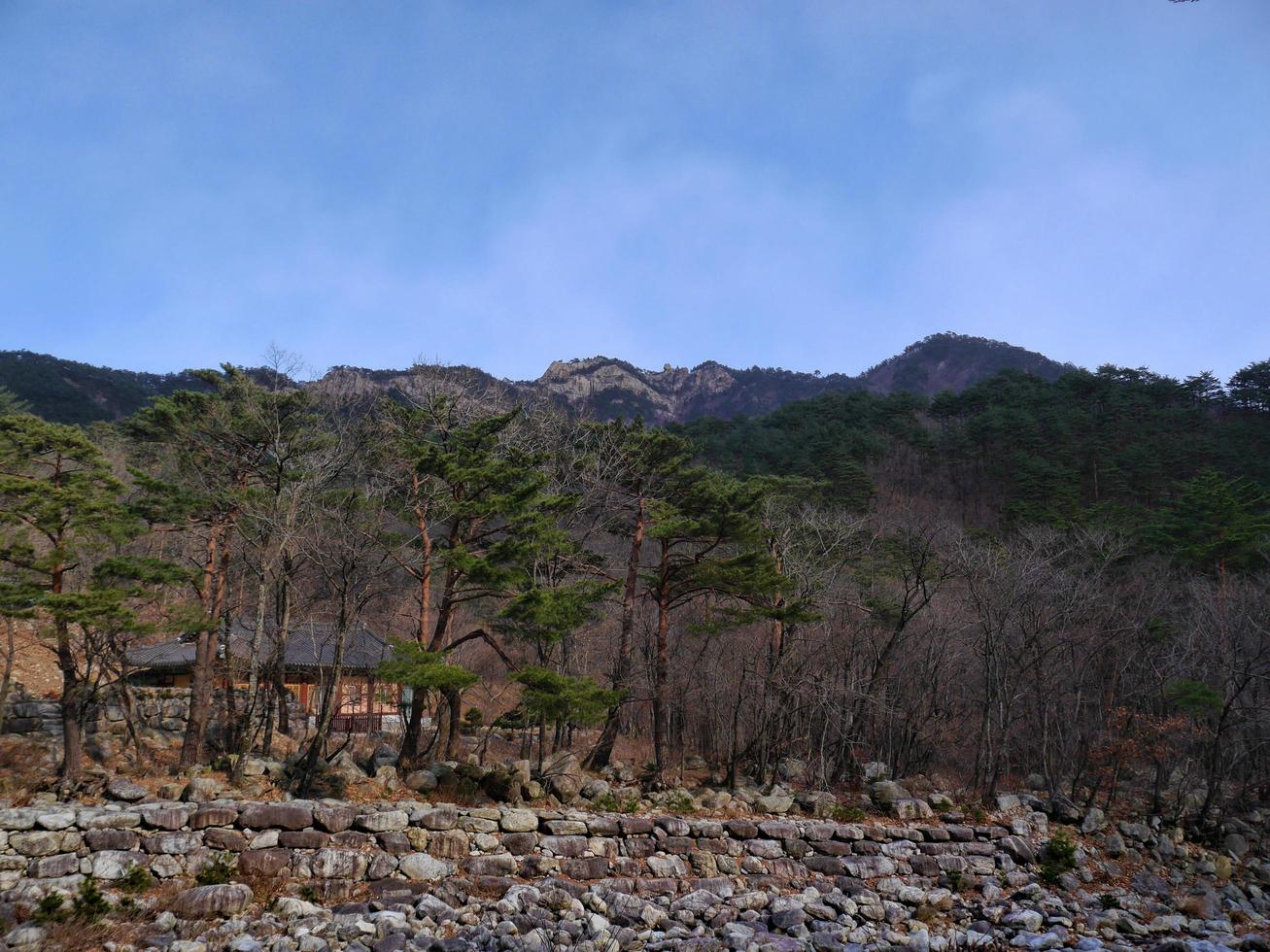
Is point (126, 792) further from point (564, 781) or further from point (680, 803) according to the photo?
point (680, 803)

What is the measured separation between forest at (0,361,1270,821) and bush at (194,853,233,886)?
2.32 metres

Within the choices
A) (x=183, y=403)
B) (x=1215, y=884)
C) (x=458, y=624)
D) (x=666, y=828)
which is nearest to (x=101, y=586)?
(x=183, y=403)

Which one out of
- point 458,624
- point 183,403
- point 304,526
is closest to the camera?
point 304,526

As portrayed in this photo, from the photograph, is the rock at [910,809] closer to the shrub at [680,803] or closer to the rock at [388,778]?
the shrub at [680,803]

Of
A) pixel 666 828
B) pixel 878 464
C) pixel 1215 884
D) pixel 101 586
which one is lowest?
pixel 1215 884

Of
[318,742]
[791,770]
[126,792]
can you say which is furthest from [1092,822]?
[126,792]

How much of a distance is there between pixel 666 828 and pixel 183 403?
12.9 meters

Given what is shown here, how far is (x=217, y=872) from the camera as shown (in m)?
9.47

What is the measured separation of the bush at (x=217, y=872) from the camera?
9.36 meters

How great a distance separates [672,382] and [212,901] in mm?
95101

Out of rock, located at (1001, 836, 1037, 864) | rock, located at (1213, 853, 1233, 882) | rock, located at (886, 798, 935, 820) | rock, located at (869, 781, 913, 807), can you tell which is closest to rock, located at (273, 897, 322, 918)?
rock, located at (886, 798, 935, 820)

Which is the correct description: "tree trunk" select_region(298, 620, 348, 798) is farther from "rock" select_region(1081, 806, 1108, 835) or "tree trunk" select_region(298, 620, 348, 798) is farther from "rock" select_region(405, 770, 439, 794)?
"rock" select_region(1081, 806, 1108, 835)

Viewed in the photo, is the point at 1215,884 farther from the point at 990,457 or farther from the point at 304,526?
the point at 990,457

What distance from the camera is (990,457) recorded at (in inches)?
1587
